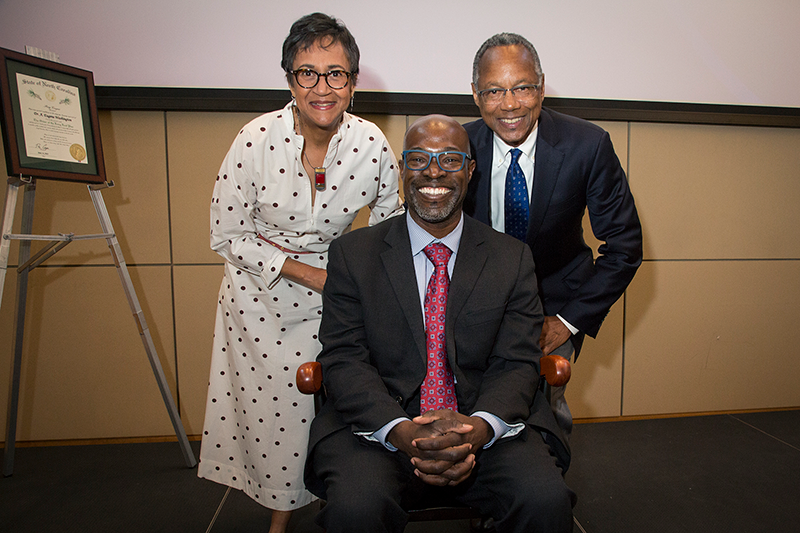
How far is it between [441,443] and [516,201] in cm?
92

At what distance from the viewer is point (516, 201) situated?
1811 millimetres

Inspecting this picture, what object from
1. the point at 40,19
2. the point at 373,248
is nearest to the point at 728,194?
the point at 373,248

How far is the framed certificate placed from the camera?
77.4 inches

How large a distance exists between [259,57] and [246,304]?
4.79ft

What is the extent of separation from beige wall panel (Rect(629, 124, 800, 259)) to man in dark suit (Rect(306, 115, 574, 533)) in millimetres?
1751

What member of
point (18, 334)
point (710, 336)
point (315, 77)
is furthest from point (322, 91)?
point (710, 336)

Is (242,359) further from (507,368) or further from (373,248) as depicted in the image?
(507,368)

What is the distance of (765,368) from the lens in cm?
321

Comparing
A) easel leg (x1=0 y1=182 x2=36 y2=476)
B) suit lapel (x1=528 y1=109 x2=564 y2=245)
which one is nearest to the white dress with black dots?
suit lapel (x1=528 y1=109 x2=564 y2=245)

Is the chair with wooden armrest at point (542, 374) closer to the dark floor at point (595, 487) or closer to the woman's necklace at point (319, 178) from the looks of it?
the woman's necklace at point (319, 178)

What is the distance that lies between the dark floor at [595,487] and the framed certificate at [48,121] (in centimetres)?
140

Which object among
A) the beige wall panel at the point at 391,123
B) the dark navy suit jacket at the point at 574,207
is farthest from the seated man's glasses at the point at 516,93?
the beige wall panel at the point at 391,123

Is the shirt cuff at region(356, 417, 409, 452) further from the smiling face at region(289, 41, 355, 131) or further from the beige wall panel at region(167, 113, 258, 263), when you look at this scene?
the beige wall panel at region(167, 113, 258, 263)

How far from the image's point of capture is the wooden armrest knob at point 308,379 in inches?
57.2
